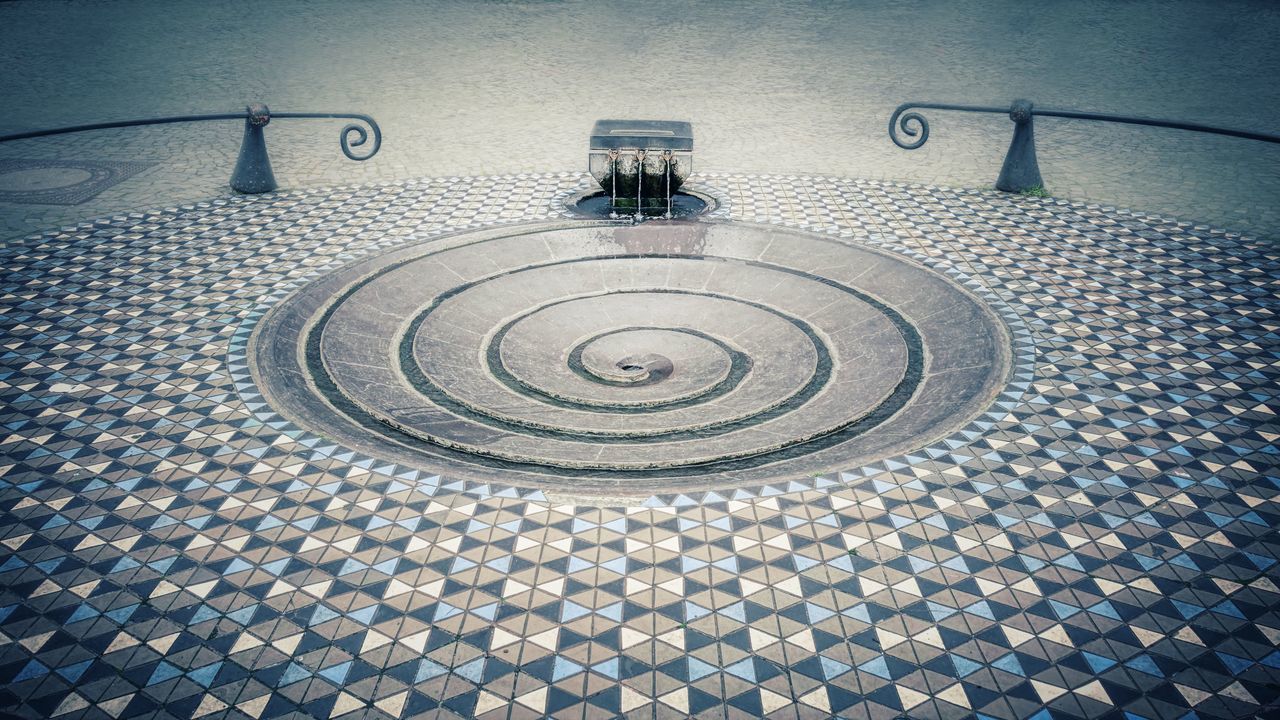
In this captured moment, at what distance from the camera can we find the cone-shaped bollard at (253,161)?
10164 millimetres

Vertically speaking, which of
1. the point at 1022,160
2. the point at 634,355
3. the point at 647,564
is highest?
the point at 1022,160

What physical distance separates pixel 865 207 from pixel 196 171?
871cm

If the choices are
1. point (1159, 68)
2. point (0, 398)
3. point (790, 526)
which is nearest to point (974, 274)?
point (790, 526)

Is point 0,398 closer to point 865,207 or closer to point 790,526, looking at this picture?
point 790,526

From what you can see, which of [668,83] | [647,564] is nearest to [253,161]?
[668,83]

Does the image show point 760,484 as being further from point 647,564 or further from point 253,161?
point 253,161

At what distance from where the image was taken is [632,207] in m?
9.91

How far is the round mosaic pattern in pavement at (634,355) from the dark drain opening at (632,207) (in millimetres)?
377

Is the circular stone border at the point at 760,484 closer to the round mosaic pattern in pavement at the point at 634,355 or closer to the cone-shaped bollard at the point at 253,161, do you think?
the round mosaic pattern in pavement at the point at 634,355

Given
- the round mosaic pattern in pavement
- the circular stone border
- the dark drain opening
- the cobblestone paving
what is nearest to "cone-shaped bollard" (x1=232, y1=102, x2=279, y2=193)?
the cobblestone paving

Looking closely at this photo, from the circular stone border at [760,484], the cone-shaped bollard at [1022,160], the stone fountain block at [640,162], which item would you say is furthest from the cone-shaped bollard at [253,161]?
the cone-shaped bollard at [1022,160]

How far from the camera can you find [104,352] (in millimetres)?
6477

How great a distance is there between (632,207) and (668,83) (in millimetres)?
6543

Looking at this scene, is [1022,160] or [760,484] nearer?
[760,484]
